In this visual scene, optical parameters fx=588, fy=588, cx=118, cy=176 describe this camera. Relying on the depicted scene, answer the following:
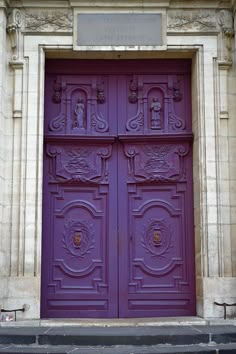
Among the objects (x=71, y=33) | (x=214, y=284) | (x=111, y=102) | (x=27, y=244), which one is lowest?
(x=214, y=284)

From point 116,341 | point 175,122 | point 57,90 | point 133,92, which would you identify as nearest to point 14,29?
point 57,90

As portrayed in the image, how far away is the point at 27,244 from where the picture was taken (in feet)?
22.3

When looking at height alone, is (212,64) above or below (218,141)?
above

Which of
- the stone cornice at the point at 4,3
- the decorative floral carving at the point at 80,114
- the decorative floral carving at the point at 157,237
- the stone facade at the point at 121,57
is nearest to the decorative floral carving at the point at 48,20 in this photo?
the stone facade at the point at 121,57

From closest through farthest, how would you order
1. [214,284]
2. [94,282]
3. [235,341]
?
[235,341], [214,284], [94,282]

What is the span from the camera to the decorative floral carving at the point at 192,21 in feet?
23.9

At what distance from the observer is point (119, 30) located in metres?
7.26

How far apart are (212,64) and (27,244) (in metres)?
3.11

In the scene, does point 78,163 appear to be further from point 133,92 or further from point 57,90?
point 133,92

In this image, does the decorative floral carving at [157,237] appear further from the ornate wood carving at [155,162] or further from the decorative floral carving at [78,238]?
the decorative floral carving at [78,238]

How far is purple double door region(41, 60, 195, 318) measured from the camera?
717 centimetres

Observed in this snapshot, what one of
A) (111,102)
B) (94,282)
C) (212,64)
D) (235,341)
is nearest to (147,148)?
(111,102)

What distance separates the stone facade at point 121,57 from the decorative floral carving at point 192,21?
0.04 ft

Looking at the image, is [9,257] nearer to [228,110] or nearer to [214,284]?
[214,284]
